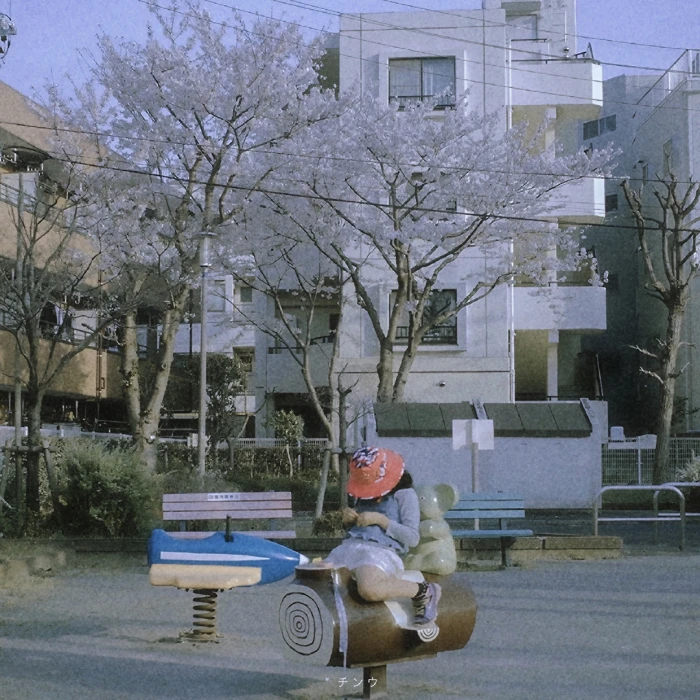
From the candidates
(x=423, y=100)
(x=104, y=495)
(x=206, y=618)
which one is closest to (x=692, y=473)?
(x=104, y=495)

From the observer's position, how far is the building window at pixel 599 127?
41.2 meters

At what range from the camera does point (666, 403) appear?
79.2 feet

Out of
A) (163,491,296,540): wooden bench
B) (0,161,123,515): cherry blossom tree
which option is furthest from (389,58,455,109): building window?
(163,491,296,540): wooden bench

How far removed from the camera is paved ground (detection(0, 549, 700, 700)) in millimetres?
6059

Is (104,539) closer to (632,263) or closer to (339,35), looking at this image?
(339,35)

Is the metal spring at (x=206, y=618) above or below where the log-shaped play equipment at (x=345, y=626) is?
below

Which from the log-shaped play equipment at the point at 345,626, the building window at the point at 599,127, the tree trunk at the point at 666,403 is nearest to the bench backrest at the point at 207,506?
the log-shaped play equipment at the point at 345,626

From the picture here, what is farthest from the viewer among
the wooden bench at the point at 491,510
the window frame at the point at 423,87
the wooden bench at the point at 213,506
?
the window frame at the point at 423,87

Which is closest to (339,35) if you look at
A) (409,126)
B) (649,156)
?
(409,126)

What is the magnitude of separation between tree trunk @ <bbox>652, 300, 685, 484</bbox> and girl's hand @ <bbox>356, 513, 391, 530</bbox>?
18.9 metres

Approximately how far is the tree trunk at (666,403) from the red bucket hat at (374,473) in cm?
1881

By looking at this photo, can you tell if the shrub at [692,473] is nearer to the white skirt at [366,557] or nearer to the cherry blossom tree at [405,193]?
the cherry blossom tree at [405,193]

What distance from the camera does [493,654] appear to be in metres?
7.13

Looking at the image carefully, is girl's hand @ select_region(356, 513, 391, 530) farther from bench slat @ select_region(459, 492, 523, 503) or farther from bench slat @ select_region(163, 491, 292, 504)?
bench slat @ select_region(459, 492, 523, 503)
